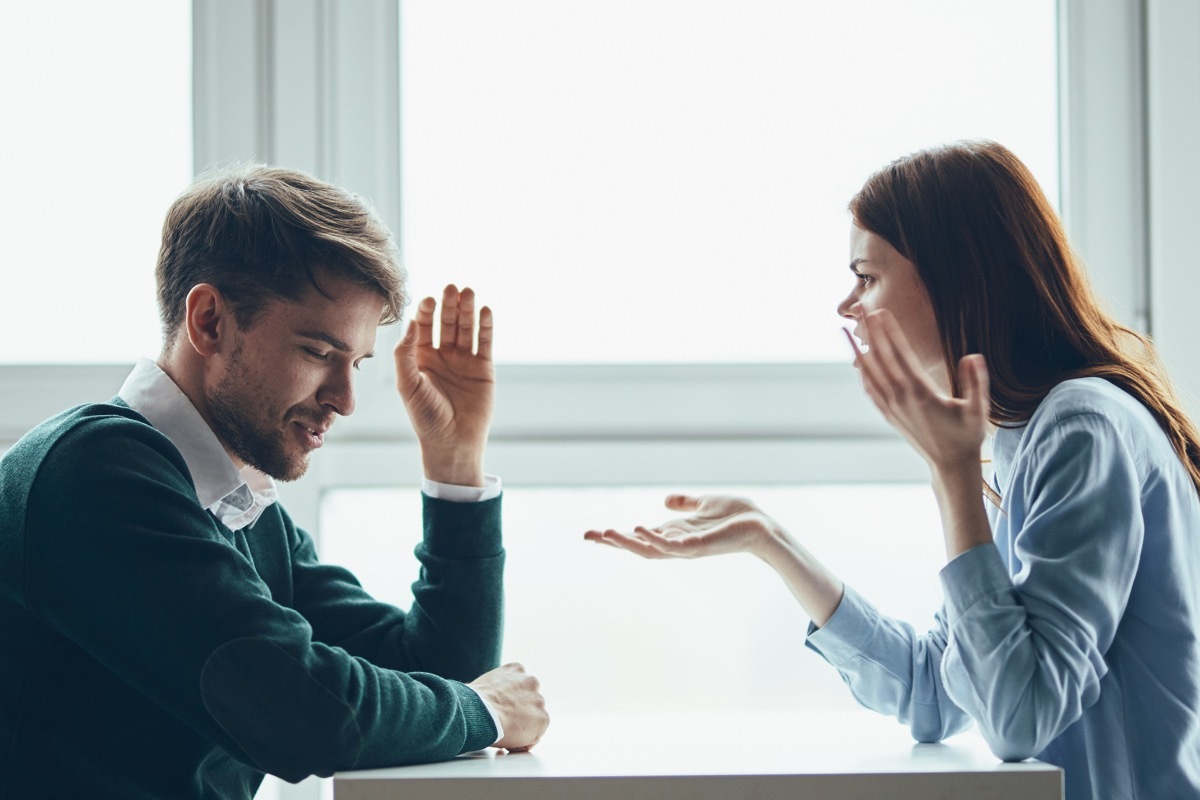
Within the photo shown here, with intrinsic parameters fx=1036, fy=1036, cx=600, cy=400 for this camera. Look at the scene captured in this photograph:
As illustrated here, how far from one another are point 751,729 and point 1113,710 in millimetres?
372

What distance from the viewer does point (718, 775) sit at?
87 centimetres

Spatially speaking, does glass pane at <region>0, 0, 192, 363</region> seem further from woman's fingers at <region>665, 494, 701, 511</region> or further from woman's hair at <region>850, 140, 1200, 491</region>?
woman's hair at <region>850, 140, 1200, 491</region>

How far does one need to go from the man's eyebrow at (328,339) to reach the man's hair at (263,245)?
4 centimetres

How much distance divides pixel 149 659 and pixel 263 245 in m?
0.46

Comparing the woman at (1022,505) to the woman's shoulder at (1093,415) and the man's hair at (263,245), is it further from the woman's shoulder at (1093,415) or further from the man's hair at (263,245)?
the man's hair at (263,245)

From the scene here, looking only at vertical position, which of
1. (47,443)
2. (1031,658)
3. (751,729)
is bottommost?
Result: (751,729)

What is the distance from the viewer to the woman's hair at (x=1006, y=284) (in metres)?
1.06

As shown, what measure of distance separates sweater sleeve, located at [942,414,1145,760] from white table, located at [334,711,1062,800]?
5 centimetres

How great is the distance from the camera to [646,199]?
1676 millimetres

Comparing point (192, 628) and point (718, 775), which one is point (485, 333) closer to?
point (192, 628)

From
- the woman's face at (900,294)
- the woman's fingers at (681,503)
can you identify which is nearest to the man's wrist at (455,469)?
the woman's fingers at (681,503)

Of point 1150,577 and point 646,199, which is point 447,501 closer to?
point 646,199

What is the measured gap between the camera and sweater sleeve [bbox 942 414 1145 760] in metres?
0.89

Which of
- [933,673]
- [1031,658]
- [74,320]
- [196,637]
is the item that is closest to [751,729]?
[933,673]
